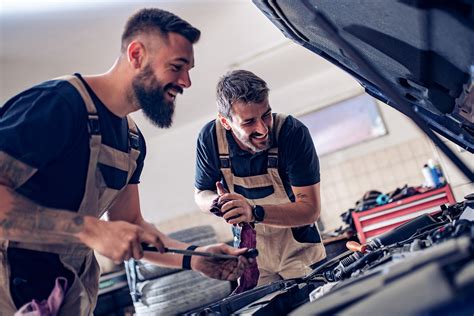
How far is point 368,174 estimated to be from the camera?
3939 millimetres

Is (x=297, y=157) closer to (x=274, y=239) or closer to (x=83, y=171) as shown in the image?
(x=274, y=239)

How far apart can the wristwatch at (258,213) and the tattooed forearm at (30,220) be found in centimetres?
59

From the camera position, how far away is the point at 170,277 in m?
2.98

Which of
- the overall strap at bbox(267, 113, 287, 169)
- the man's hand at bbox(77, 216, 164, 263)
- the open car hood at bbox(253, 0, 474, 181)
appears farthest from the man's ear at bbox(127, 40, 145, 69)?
the overall strap at bbox(267, 113, 287, 169)

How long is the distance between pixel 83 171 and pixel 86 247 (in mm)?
181

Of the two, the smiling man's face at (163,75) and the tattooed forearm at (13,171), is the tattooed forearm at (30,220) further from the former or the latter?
the smiling man's face at (163,75)

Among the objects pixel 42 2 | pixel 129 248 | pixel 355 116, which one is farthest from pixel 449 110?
pixel 355 116

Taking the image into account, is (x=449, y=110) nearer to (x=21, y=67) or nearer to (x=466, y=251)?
(x=466, y=251)

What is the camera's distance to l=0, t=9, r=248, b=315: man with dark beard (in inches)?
36.0

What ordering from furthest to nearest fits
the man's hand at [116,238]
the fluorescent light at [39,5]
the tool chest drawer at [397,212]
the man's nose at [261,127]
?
the tool chest drawer at [397,212] < the fluorescent light at [39,5] < the man's nose at [261,127] < the man's hand at [116,238]

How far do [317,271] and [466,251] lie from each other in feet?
1.78

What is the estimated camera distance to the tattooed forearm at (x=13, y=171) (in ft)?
3.00

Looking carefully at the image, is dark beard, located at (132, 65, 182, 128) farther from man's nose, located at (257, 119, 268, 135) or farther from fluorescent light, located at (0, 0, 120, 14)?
fluorescent light, located at (0, 0, 120, 14)

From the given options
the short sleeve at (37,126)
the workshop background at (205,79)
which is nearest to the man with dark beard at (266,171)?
the short sleeve at (37,126)
